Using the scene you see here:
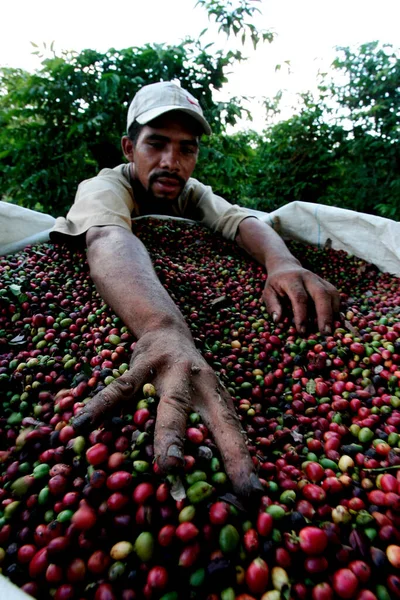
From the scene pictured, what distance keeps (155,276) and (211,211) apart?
2.11 meters

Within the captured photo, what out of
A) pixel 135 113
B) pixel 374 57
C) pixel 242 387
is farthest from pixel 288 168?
pixel 242 387

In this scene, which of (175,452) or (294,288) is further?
(294,288)

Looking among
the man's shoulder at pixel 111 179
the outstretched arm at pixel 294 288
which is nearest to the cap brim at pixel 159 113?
the man's shoulder at pixel 111 179

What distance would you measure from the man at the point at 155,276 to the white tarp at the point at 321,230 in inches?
24.6

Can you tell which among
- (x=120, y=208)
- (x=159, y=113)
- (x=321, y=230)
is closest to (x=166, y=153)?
(x=159, y=113)

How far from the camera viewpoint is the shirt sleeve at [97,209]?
2.63 meters

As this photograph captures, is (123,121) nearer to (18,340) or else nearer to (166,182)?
(166,182)

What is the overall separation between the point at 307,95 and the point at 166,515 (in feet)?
28.5

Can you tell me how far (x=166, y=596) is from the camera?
0.99 metres

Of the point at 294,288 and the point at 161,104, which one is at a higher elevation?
the point at 161,104

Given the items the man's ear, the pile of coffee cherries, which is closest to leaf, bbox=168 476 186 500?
the pile of coffee cherries

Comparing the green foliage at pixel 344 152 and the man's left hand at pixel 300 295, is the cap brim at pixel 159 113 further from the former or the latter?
the green foliage at pixel 344 152

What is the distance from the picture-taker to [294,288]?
248 cm

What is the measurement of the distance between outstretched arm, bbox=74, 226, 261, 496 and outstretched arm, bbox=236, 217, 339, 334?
93cm
